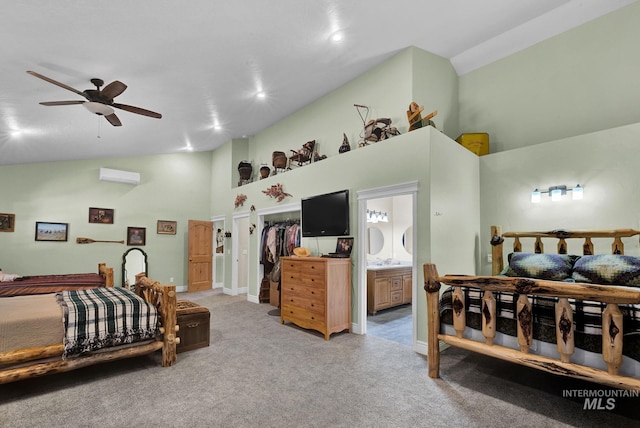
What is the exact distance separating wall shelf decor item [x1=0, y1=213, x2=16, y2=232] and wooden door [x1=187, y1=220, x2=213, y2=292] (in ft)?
10.6

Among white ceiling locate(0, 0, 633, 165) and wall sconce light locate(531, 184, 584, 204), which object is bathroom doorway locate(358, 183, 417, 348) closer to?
wall sconce light locate(531, 184, 584, 204)

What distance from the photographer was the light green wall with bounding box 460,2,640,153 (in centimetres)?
371

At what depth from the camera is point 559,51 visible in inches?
164

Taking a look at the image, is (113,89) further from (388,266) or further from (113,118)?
(388,266)

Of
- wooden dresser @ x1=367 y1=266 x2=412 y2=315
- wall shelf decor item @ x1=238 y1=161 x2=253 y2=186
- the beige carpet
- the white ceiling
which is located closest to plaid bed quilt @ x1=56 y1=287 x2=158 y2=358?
the beige carpet

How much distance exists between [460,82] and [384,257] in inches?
139

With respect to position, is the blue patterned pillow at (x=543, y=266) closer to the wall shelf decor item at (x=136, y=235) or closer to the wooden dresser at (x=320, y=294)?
the wooden dresser at (x=320, y=294)

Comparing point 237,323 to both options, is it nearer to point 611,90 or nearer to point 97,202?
point 97,202

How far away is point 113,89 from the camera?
3.21m

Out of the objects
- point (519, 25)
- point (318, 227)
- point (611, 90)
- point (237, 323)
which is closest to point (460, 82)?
point (519, 25)

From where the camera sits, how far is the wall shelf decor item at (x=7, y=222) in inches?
224

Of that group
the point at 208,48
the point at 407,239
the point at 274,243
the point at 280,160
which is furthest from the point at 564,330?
the point at 280,160

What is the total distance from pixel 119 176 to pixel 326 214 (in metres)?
5.15

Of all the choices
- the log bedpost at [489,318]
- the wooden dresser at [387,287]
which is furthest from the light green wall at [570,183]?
the log bedpost at [489,318]
